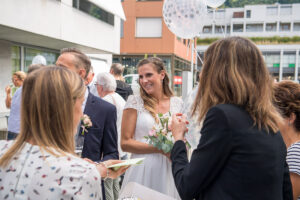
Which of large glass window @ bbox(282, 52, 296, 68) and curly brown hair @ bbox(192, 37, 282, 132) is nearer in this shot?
curly brown hair @ bbox(192, 37, 282, 132)

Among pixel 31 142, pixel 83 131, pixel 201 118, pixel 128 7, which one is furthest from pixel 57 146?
pixel 128 7

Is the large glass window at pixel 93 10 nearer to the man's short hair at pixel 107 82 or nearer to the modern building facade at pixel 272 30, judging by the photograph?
the man's short hair at pixel 107 82

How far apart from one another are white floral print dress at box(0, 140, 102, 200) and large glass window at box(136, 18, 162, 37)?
71.6 ft

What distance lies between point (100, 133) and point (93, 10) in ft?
37.9

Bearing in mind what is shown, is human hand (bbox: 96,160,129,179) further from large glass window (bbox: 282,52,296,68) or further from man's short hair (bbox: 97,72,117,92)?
large glass window (bbox: 282,52,296,68)

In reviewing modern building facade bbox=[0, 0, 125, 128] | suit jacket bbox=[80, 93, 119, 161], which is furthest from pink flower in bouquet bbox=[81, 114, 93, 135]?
modern building facade bbox=[0, 0, 125, 128]

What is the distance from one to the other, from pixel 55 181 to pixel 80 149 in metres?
1.16

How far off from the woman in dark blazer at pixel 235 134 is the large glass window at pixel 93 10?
10922 mm

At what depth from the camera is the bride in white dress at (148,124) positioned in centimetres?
255

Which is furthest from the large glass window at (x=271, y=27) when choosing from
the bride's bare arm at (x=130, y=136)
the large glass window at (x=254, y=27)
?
the bride's bare arm at (x=130, y=136)

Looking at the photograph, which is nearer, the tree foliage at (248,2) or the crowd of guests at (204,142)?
the crowd of guests at (204,142)

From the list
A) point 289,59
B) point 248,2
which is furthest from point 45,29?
point 248,2

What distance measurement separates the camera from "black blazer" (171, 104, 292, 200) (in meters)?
1.23

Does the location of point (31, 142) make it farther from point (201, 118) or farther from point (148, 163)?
point (148, 163)
